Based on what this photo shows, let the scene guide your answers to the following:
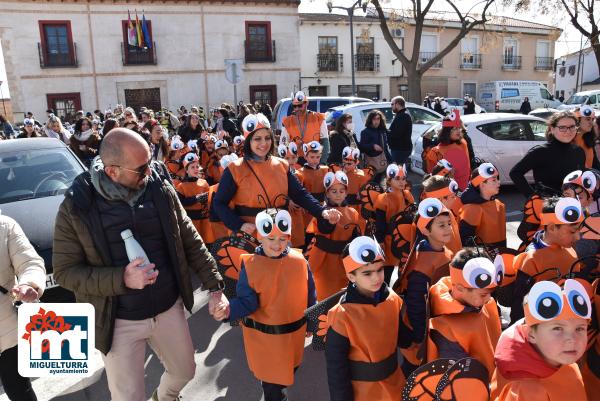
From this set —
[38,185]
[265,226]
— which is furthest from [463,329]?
[38,185]

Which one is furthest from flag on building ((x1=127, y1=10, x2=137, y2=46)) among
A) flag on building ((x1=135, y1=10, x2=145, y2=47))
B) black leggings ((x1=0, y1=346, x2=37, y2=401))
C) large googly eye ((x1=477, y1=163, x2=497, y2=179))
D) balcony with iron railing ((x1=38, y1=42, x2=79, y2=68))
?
black leggings ((x1=0, y1=346, x2=37, y2=401))

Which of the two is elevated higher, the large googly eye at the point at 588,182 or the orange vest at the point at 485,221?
the large googly eye at the point at 588,182

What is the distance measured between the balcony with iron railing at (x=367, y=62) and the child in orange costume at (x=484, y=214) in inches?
1084

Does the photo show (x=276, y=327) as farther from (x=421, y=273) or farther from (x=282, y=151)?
(x=282, y=151)

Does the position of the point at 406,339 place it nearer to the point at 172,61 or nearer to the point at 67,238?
the point at 67,238

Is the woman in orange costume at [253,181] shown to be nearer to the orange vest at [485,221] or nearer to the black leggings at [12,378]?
the orange vest at [485,221]

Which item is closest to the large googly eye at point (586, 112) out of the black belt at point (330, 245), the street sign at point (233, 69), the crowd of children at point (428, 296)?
the crowd of children at point (428, 296)

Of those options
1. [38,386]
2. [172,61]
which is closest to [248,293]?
[38,386]

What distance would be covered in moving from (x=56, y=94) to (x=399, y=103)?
2157 cm

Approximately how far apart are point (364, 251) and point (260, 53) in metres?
26.6

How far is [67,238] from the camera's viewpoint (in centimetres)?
252

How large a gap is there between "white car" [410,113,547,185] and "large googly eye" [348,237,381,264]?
6.94 m

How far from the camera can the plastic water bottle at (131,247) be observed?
251cm

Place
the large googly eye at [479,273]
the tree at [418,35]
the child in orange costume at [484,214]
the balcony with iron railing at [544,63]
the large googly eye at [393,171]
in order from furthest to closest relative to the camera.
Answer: the balcony with iron railing at [544,63]
the tree at [418,35]
the large googly eye at [393,171]
the child in orange costume at [484,214]
the large googly eye at [479,273]
